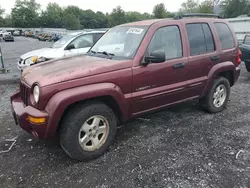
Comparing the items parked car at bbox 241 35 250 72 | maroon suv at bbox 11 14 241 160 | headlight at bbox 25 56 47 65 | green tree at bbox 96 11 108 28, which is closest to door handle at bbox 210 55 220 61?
maroon suv at bbox 11 14 241 160

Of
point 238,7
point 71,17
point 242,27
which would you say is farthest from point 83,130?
point 71,17

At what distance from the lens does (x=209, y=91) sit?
457 cm

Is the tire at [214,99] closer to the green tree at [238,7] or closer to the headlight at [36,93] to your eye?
the headlight at [36,93]

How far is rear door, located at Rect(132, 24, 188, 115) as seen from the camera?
11.3 ft

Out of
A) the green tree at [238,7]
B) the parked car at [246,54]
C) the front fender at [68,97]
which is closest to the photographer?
the front fender at [68,97]

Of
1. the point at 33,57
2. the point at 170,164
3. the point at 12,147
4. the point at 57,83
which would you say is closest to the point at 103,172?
the point at 170,164

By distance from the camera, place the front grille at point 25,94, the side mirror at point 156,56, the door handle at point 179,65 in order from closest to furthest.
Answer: the front grille at point 25,94
the side mirror at point 156,56
the door handle at point 179,65

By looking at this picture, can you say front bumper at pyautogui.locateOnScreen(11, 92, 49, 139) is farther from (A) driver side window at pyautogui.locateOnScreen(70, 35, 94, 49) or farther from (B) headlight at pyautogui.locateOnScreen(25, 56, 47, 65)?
(A) driver side window at pyautogui.locateOnScreen(70, 35, 94, 49)

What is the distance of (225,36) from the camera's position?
→ 4652 mm

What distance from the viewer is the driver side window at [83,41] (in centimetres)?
801

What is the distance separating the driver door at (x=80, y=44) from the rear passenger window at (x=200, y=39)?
4.40 meters

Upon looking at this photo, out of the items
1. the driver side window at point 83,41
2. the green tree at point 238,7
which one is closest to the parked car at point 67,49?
the driver side window at point 83,41

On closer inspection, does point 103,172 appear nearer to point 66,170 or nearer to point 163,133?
point 66,170

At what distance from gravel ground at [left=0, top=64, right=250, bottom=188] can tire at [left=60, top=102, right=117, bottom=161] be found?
0.49ft
